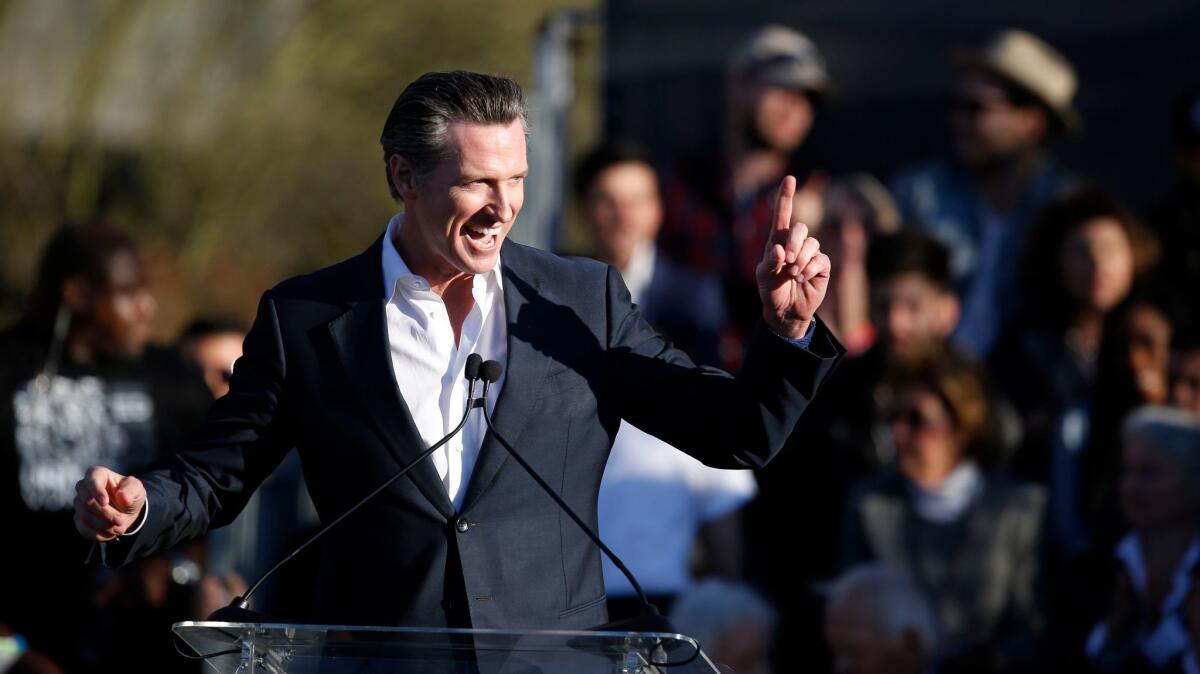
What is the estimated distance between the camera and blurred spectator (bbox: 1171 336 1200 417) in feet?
19.5

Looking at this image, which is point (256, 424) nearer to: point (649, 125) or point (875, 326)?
point (875, 326)

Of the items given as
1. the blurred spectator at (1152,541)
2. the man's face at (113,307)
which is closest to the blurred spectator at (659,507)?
the blurred spectator at (1152,541)

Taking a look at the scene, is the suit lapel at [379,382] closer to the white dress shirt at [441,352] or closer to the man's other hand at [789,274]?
the white dress shirt at [441,352]

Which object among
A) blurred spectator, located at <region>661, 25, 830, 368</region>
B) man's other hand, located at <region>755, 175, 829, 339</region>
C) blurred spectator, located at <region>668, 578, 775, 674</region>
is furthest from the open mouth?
blurred spectator, located at <region>661, 25, 830, 368</region>

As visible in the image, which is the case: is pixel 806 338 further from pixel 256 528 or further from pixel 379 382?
pixel 256 528

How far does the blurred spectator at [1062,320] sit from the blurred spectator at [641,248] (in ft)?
3.35

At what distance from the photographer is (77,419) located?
6.03 metres

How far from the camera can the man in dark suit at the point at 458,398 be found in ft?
10.2

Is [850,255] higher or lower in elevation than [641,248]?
lower

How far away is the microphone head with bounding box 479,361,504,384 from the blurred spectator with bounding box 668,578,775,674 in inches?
85.8

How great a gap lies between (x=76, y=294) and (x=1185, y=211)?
371 cm

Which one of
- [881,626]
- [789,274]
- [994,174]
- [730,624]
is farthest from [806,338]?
[994,174]

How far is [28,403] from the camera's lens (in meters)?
6.03

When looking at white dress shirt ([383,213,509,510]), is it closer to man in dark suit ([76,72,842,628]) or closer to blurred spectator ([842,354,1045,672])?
man in dark suit ([76,72,842,628])
